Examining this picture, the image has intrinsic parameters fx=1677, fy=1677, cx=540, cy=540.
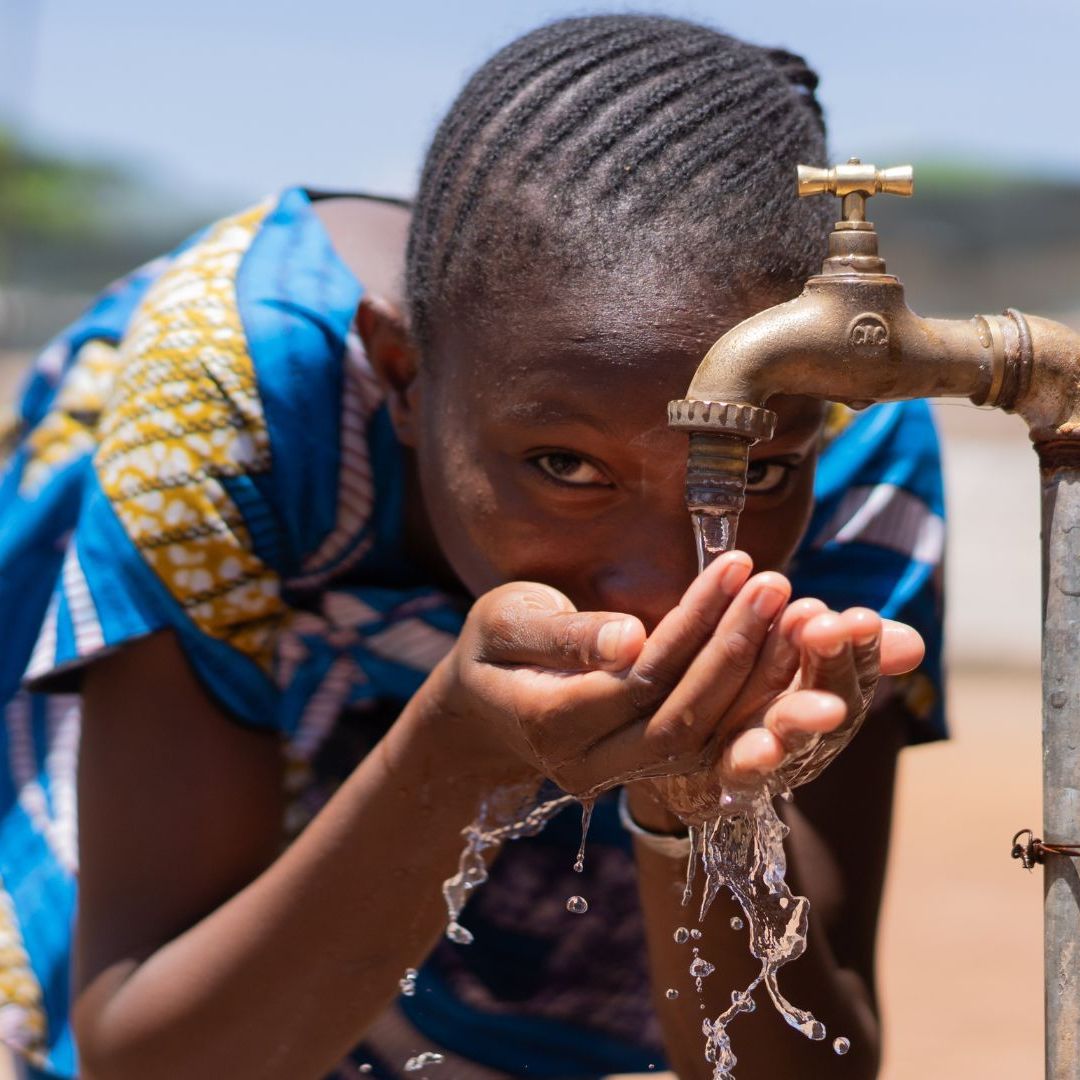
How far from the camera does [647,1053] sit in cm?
247

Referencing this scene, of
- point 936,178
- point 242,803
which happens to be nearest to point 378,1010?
point 242,803

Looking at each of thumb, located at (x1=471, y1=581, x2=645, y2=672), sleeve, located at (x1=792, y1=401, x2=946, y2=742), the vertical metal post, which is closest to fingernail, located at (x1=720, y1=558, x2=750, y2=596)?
thumb, located at (x1=471, y1=581, x2=645, y2=672)

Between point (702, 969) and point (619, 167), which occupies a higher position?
point (619, 167)

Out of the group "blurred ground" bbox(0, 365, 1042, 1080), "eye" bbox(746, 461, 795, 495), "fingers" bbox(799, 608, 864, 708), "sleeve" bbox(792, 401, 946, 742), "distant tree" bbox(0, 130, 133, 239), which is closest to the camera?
"fingers" bbox(799, 608, 864, 708)

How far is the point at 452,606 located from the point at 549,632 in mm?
754

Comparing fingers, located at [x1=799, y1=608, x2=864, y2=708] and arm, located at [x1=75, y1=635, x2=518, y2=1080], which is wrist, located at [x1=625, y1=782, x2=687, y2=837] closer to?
arm, located at [x1=75, y1=635, x2=518, y2=1080]

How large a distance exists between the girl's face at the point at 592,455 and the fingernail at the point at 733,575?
347 mm

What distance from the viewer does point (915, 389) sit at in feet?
4.47

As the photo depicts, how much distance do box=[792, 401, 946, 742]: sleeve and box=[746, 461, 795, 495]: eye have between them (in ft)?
1.65

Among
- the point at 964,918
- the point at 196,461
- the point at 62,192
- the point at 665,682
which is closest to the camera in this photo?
the point at 665,682

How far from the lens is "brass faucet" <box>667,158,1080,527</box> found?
129cm

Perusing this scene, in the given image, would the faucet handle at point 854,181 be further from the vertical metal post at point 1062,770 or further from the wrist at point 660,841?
the wrist at point 660,841

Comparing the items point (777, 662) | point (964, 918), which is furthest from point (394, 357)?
point (964, 918)

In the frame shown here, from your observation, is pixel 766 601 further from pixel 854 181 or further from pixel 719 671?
pixel 854 181
